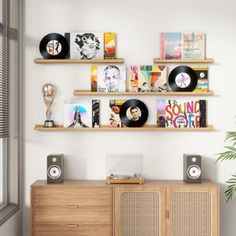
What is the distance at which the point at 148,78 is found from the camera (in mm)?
4078

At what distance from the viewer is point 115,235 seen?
148 inches

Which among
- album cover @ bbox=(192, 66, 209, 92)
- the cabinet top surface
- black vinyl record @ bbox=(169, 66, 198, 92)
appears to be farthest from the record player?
album cover @ bbox=(192, 66, 209, 92)

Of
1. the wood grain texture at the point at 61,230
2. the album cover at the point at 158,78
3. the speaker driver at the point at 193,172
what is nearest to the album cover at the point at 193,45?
the album cover at the point at 158,78

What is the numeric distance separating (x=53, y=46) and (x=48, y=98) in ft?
1.55

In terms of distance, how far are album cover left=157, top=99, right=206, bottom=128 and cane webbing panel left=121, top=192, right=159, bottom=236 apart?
2.26 feet

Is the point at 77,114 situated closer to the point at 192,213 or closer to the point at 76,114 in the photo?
the point at 76,114

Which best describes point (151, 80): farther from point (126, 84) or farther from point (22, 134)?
point (22, 134)

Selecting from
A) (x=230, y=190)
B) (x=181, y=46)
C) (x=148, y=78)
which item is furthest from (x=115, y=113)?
(x=230, y=190)

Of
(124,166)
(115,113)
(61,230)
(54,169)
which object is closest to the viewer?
(61,230)

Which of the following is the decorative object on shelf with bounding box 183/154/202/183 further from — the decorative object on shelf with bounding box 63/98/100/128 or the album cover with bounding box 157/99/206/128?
the decorative object on shelf with bounding box 63/98/100/128

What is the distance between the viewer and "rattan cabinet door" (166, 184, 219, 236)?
3771 mm

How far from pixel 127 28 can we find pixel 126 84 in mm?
515

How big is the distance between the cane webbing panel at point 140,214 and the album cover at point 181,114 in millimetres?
690

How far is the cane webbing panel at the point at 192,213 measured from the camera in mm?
3779
